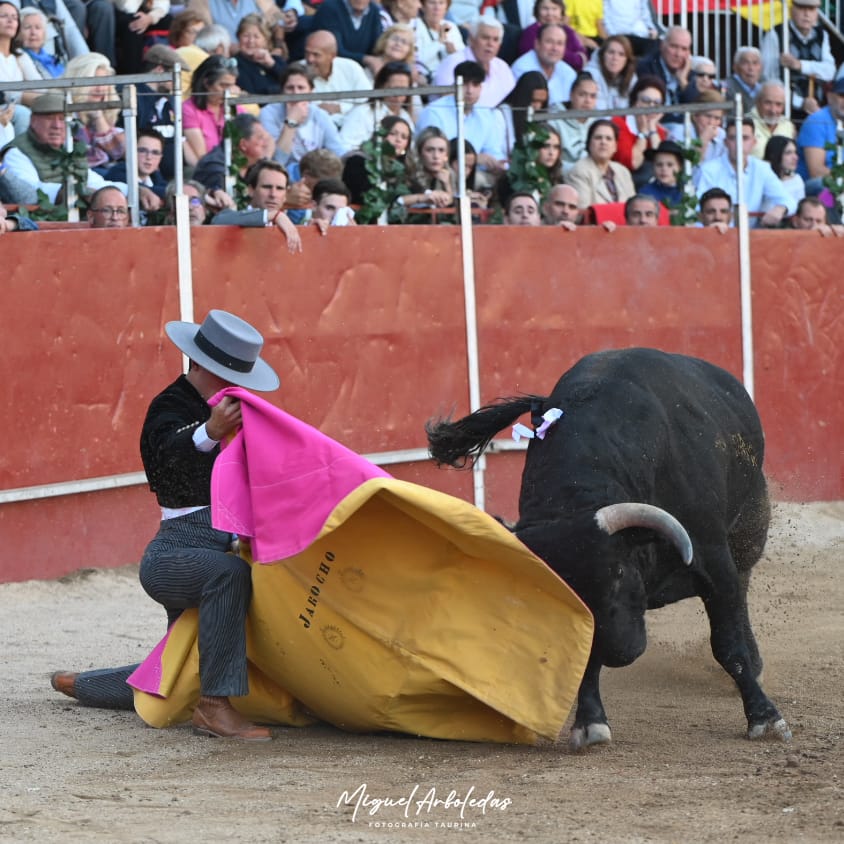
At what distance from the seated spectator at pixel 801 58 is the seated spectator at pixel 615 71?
6.37 feet

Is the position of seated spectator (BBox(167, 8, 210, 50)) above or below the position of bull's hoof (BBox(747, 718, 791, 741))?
above

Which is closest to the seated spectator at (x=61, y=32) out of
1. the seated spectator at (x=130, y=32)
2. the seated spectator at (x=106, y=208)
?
the seated spectator at (x=130, y=32)

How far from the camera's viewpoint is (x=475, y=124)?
31.3ft

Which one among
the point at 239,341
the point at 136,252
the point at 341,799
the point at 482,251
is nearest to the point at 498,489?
the point at 482,251

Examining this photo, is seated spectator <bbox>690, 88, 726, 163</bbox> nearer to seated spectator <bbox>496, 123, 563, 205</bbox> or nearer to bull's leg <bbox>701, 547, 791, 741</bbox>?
seated spectator <bbox>496, 123, 563, 205</bbox>

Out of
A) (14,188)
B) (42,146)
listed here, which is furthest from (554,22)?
(14,188)

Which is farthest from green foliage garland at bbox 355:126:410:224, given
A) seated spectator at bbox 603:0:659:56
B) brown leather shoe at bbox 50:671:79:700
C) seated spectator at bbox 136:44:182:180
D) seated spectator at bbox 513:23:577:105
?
brown leather shoe at bbox 50:671:79:700

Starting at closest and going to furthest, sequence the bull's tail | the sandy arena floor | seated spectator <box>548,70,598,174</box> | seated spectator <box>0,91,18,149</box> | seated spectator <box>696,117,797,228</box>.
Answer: the sandy arena floor < the bull's tail < seated spectator <box>0,91,18,149</box> < seated spectator <box>548,70,598,174</box> < seated spectator <box>696,117,797,228</box>

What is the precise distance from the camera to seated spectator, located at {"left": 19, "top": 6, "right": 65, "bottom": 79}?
339 inches

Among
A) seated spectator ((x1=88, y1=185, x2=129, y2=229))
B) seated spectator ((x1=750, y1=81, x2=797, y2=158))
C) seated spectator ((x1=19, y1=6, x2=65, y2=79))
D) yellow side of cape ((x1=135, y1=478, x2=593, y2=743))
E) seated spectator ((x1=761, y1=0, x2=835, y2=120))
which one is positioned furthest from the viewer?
seated spectator ((x1=761, y1=0, x2=835, y2=120))

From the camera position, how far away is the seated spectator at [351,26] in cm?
1031

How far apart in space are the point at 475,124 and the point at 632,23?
329 cm

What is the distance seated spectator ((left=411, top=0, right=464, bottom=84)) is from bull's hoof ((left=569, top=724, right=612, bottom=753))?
6842 millimetres

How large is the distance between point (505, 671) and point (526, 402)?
3.45ft
